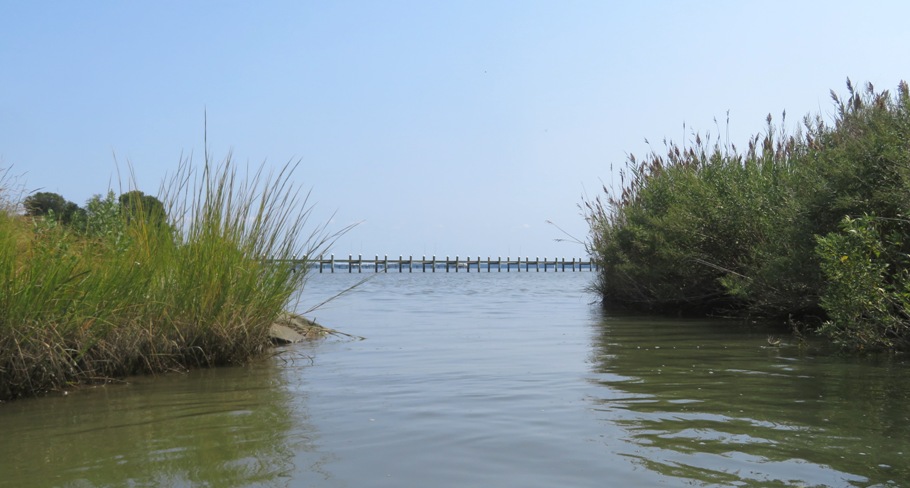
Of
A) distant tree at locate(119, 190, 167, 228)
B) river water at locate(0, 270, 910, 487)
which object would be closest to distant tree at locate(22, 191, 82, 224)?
distant tree at locate(119, 190, 167, 228)

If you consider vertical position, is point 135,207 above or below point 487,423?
above

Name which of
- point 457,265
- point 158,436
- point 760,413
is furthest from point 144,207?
point 457,265

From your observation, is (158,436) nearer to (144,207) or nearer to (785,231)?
(144,207)

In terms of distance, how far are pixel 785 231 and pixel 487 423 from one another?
246 inches

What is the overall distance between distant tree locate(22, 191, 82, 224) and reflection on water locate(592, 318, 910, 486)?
16.5 feet

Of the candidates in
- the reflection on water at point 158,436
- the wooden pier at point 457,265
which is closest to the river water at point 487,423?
the reflection on water at point 158,436

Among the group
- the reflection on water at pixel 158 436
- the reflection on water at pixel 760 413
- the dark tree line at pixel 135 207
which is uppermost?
the dark tree line at pixel 135 207

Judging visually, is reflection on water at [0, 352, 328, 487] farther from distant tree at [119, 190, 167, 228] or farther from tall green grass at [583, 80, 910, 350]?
tall green grass at [583, 80, 910, 350]

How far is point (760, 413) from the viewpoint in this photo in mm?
4664

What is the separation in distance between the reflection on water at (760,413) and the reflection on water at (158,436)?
178cm

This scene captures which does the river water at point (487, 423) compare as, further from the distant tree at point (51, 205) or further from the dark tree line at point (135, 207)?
the distant tree at point (51, 205)

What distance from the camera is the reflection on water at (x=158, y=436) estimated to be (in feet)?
11.6

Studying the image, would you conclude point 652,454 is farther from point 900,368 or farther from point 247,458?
point 900,368

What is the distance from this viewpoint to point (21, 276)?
5.30 metres
